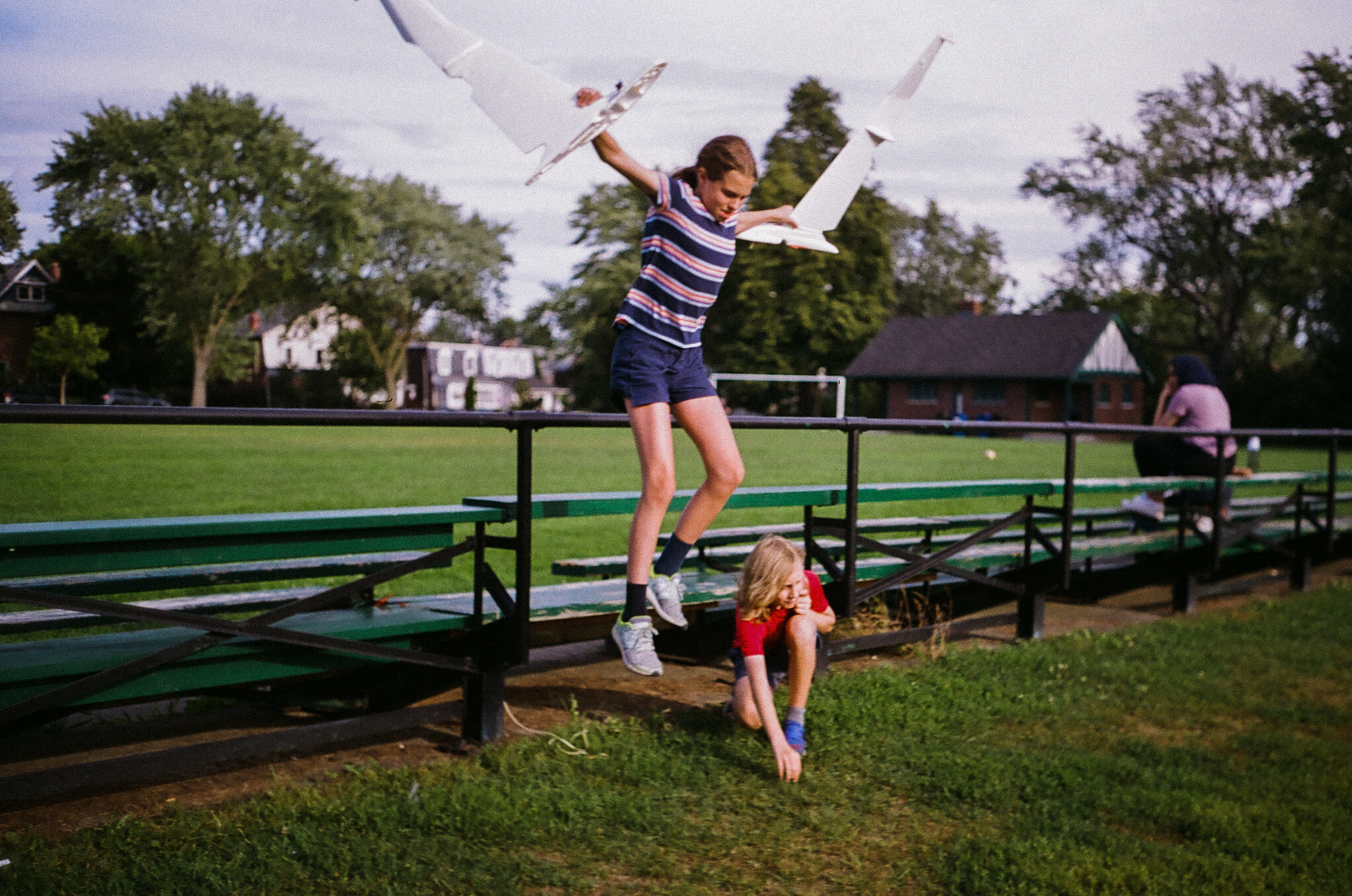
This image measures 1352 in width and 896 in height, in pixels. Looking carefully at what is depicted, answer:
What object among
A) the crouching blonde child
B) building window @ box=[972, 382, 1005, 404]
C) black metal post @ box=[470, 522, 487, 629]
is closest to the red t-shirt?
the crouching blonde child

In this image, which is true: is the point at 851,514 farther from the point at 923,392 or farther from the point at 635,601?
the point at 923,392

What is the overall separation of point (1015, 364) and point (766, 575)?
4890cm

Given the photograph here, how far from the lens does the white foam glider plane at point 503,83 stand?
2.66 meters

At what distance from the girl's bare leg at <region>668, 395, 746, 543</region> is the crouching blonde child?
0.46 meters

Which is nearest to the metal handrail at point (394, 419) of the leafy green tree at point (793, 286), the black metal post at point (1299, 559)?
the leafy green tree at point (793, 286)

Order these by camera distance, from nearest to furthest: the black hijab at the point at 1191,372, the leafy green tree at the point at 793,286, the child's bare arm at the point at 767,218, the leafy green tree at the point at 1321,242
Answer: the child's bare arm at the point at 767,218
the leafy green tree at the point at 793,286
the black hijab at the point at 1191,372
the leafy green tree at the point at 1321,242

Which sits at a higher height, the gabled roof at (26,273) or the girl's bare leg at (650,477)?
the gabled roof at (26,273)

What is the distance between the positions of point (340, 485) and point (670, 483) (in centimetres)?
1066

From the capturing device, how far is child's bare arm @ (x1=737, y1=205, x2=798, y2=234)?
3576 mm

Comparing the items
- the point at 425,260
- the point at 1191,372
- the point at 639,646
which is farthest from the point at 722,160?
the point at 425,260

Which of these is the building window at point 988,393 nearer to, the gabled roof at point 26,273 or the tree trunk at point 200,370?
the tree trunk at point 200,370

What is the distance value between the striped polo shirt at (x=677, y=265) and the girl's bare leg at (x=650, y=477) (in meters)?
0.24

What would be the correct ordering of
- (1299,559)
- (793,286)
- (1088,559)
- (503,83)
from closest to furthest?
(503,83)
(1088,559)
(793,286)
(1299,559)

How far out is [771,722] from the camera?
3.95 m
